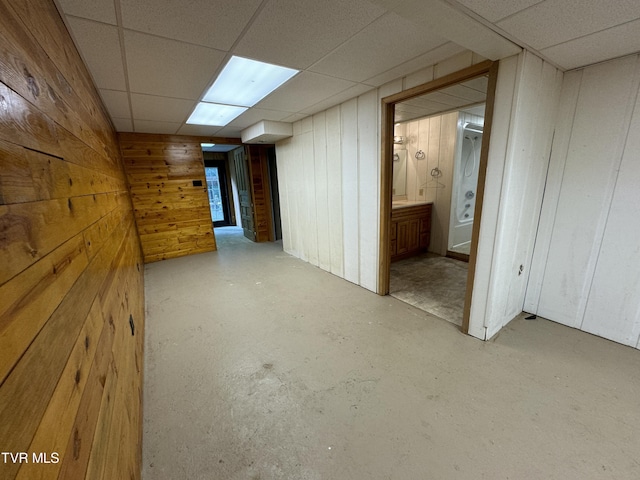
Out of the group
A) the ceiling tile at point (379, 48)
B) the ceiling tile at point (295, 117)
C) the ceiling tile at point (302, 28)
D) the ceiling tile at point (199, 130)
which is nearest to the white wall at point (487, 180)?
the ceiling tile at point (295, 117)

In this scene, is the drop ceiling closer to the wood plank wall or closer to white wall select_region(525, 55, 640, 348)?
white wall select_region(525, 55, 640, 348)

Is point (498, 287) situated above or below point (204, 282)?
above

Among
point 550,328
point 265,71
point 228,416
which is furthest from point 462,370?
point 265,71

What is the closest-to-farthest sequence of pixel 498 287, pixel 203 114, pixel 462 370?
pixel 462 370 < pixel 498 287 < pixel 203 114

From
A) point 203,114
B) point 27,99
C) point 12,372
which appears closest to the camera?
point 12,372

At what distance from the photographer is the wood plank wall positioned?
460 mm

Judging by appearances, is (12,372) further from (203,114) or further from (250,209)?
(250,209)

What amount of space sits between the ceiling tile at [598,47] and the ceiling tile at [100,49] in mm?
2793

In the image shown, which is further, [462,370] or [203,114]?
[203,114]

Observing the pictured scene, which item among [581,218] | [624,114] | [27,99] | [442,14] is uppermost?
[442,14]

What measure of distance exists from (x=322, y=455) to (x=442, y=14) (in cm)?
233

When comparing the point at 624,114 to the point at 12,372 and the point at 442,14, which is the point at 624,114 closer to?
the point at 442,14

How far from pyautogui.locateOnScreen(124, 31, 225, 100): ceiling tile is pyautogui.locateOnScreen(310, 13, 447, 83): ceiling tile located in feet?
2.79

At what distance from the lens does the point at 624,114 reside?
6.23 feet
